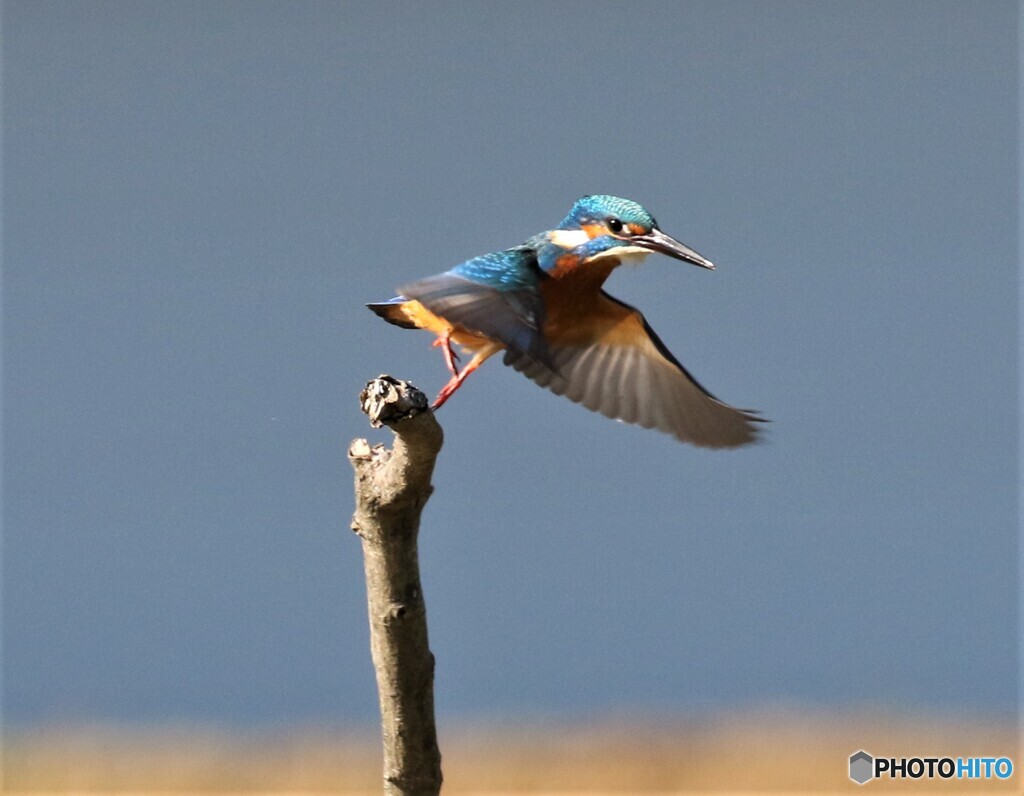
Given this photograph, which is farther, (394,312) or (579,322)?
(579,322)

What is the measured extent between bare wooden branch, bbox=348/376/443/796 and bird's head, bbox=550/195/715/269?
89cm

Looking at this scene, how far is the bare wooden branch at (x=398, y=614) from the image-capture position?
2.50m

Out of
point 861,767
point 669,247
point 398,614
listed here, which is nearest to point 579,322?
point 669,247

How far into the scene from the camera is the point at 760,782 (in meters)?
4.52

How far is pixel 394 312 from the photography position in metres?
3.19

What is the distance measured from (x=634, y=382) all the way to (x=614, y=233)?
422 millimetres

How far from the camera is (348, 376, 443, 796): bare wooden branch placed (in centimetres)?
250

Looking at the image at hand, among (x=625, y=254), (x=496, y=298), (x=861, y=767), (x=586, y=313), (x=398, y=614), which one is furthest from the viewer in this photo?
(x=861, y=767)

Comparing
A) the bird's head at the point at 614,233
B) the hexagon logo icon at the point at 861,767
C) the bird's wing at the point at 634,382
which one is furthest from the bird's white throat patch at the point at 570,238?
the hexagon logo icon at the point at 861,767

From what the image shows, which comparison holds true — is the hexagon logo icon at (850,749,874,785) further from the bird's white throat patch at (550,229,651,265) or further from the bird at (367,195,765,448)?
the bird's white throat patch at (550,229,651,265)

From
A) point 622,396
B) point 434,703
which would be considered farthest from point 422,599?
point 622,396

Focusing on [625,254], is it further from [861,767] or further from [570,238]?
[861,767]

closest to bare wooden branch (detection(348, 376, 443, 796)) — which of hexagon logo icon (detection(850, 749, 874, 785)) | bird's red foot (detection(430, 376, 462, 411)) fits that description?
bird's red foot (detection(430, 376, 462, 411))

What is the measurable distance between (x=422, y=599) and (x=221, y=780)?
2328 millimetres
